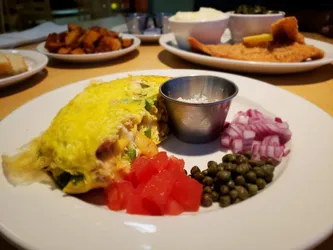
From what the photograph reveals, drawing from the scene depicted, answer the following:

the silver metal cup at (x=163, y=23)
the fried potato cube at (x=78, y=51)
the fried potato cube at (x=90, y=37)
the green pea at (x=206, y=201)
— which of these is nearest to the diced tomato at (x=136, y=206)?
the green pea at (x=206, y=201)

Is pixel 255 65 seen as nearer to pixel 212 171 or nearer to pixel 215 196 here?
pixel 212 171

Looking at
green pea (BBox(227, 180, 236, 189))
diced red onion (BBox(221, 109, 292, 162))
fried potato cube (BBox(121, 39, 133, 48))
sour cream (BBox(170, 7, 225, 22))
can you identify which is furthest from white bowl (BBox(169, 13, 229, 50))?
green pea (BBox(227, 180, 236, 189))

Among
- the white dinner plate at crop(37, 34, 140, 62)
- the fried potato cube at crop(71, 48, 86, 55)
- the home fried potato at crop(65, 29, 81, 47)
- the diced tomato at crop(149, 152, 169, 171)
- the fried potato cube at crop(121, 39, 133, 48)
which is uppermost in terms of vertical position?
the home fried potato at crop(65, 29, 81, 47)

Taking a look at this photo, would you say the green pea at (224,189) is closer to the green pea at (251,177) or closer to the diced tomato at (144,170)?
the green pea at (251,177)

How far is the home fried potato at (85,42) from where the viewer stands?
3.09 meters

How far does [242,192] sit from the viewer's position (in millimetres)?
1307

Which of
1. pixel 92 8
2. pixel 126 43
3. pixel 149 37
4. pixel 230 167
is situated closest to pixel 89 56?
pixel 126 43

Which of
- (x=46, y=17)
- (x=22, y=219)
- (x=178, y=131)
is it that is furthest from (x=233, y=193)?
(x=46, y=17)

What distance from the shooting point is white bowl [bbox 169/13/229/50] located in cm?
300

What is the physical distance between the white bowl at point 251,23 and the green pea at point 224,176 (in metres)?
2.21

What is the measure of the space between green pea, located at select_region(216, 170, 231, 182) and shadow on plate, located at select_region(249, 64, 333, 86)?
130 centimetres

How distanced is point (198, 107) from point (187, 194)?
538 millimetres

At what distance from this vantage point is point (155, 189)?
125 cm

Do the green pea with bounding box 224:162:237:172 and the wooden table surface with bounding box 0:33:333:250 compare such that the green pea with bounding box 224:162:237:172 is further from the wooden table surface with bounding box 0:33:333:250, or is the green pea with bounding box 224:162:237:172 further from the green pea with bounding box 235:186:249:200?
the wooden table surface with bounding box 0:33:333:250
